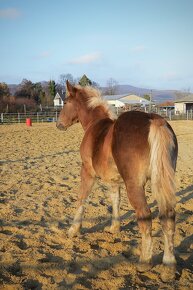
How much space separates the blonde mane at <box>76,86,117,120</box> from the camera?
15.4 feet

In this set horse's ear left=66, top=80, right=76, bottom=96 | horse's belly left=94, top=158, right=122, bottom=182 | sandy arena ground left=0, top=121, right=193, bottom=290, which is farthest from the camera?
horse's ear left=66, top=80, right=76, bottom=96

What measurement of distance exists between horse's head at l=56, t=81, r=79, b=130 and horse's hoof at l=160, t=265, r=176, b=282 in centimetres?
319

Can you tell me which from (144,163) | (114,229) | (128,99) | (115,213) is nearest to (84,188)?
(115,213)

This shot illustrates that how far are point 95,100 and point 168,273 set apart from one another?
289cm

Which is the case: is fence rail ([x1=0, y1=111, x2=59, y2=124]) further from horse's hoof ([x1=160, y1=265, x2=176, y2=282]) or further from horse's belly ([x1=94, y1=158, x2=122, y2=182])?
horse's hoof ([x1=160, y1=265, x2=176, y2=282])

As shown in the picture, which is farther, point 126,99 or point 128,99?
point 128,99

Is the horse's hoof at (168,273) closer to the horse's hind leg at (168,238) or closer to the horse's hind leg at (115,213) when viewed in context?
the horse's hind leg at (168,238)

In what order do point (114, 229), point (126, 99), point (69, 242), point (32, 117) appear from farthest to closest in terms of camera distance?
point (126, 99), point (32, 117), point (114, 229), point (69, 242)

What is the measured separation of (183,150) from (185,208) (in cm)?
761

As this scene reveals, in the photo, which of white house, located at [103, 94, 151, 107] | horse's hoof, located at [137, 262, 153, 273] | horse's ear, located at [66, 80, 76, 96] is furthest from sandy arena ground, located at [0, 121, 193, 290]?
white house, located at [103, 94, 151, 107]

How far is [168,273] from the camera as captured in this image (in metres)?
3.22

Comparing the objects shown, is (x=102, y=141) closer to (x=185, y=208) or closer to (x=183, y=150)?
(x=185, y=208)

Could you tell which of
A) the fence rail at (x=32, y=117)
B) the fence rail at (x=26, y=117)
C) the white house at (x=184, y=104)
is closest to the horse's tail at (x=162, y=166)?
the fence rail at (x=32, y=117)

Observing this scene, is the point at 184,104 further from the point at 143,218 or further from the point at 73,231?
the point at 143,218
